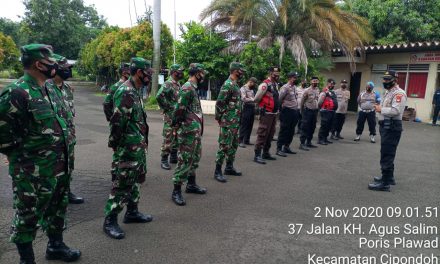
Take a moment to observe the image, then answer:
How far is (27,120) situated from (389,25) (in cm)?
1842

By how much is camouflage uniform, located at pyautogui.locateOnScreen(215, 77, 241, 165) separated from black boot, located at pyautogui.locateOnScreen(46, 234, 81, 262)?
298cm

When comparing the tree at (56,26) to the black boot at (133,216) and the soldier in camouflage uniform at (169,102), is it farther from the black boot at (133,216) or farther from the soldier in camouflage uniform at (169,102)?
the black boot at (133,216)

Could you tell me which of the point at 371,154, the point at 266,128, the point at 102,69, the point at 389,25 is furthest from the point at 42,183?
the point at 102,69

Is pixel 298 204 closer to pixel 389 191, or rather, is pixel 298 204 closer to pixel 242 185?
pixel 242 185

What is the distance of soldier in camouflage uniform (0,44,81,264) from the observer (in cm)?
274

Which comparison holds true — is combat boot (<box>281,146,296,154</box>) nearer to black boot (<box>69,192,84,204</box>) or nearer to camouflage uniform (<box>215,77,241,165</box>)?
camouflage uniform (<box>215,77,241,165</box>)

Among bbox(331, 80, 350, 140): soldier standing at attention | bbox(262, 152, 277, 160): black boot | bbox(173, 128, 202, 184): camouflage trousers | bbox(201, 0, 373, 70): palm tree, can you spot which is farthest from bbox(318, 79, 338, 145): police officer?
bbox(173, 128, 202, 184): camouflage trousers

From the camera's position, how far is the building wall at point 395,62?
14695 millimetres

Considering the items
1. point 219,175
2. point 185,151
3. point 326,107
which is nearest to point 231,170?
point 219,175

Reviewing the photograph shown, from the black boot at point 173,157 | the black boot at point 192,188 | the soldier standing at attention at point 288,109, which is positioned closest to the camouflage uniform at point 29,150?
the black boot at point 192,188

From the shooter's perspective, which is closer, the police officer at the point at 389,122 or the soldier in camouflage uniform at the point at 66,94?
the soldier in camouflage uniform at the point at 66,94

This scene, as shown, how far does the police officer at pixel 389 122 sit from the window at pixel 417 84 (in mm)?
11263

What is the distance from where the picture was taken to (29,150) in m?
2.81

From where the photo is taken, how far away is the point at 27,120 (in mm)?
2795
